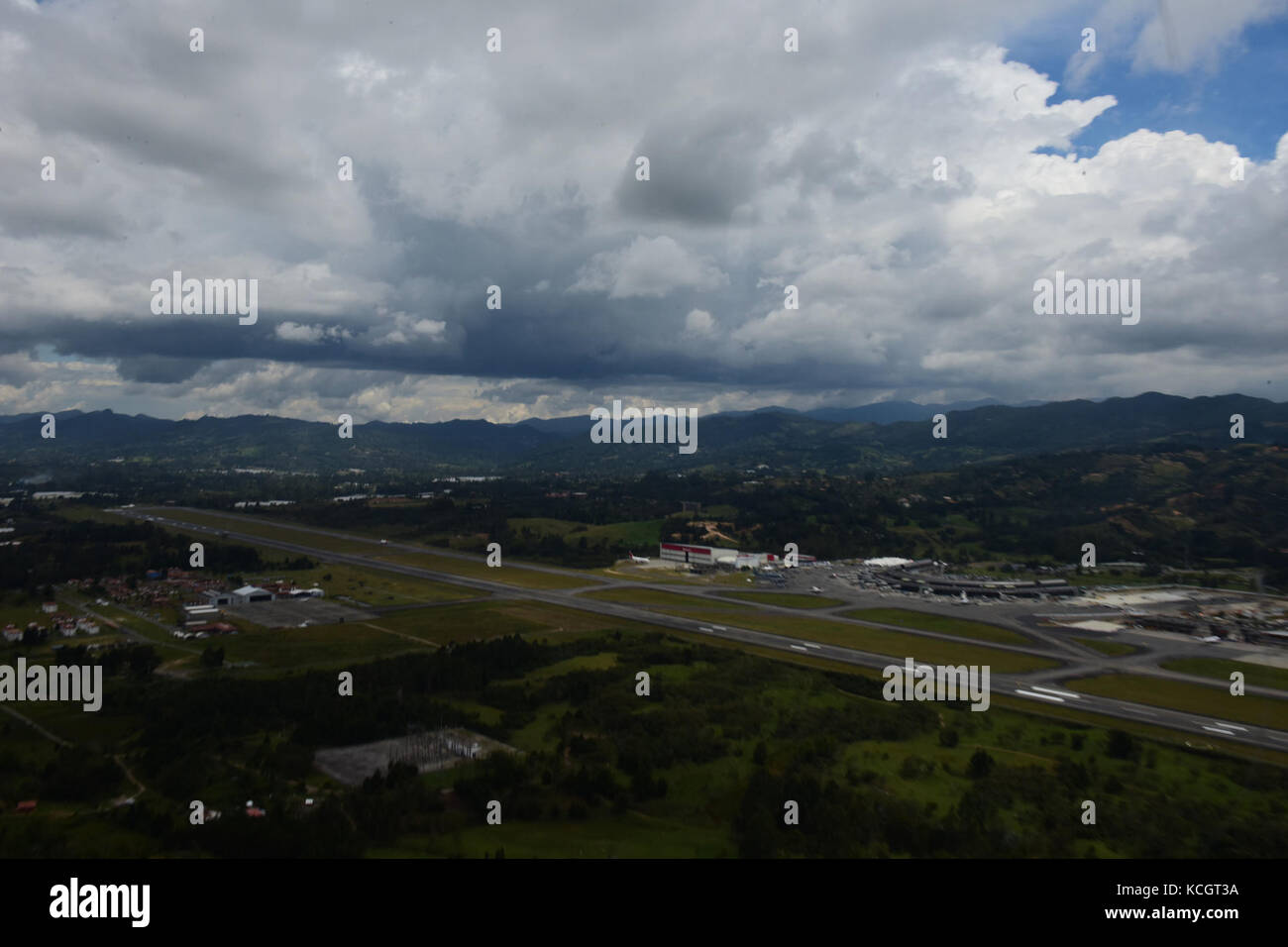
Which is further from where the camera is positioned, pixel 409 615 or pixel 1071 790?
pixel 409 615

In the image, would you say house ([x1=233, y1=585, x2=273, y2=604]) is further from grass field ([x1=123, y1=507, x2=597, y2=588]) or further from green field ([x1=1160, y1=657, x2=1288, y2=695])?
green field ([x1=1160, y1=657, x2=1288, y2=695])

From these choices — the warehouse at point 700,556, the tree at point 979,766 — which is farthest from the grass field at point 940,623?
the warehouse at point 700,556

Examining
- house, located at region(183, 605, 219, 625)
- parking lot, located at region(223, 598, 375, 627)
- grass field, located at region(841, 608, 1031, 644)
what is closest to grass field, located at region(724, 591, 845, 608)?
grass field, located at region(841, 608, 1031, 644)

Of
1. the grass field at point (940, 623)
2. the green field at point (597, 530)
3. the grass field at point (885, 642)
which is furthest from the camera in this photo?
the green field at point (597, 530)

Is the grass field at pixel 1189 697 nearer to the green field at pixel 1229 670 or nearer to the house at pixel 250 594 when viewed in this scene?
the green field at pixel 1229 670

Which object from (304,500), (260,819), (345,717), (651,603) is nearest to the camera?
(260,819)
